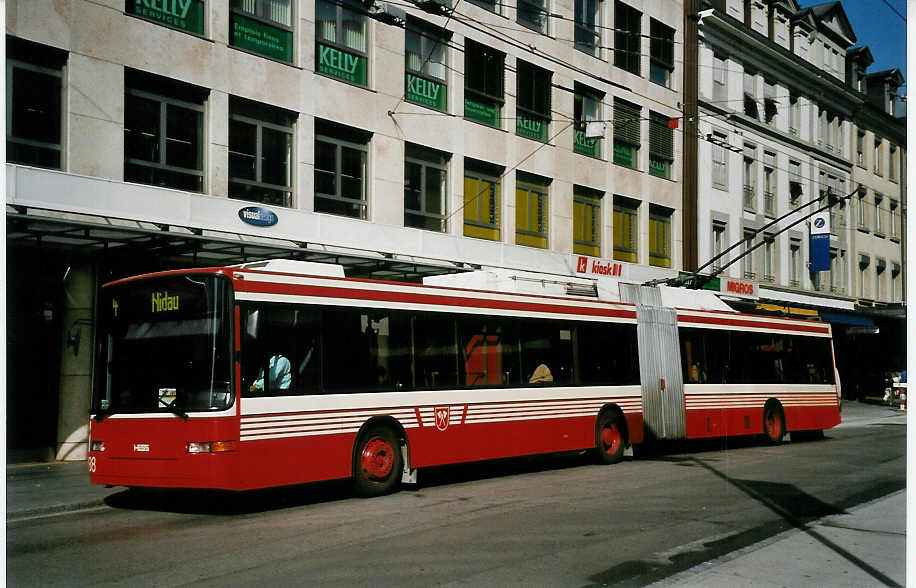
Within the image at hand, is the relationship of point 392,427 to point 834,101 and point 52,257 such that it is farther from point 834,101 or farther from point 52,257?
point 834,101

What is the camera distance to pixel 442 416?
14.5 meters

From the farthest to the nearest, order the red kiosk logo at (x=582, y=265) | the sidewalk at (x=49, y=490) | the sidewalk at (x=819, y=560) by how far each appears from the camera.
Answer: the red kiosk logo at (x=582, y=265) → the sidewalk at (x=49, y=490) → the sidewalk at (x=819, y=560)

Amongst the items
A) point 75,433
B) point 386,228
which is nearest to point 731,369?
point 386,228

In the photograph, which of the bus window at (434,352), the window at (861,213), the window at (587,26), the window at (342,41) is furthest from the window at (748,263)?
the bus window at (434,352)

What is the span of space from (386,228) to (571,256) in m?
7.43

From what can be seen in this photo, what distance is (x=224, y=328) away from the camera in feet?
38.1

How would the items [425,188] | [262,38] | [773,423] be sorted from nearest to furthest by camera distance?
[262,38], [773,423], [425,188]

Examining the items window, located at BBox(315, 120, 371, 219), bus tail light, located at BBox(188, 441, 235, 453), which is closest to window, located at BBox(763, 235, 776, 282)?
window, located at BBox(315, 120, 371, 219)

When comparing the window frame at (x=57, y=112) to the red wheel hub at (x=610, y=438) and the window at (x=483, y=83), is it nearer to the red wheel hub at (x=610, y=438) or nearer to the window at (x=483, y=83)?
the red wheel hub at (x=610, y=438)

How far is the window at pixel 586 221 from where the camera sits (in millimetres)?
29469

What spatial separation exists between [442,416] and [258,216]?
7394 mm

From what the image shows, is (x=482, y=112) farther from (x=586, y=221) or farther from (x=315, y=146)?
(x=315, y=146)

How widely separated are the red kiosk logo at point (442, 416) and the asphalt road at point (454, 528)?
847mm

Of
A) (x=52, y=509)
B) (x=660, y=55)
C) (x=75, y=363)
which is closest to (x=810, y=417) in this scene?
(x=660, y=55)
